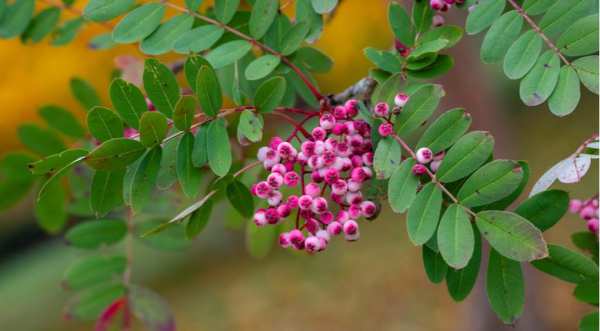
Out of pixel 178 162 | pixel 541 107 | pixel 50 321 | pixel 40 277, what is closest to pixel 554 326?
pixel 541 107

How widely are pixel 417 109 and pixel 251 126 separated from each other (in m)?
0.14

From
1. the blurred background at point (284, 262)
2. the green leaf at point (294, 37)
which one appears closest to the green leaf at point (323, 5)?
the green leaf at point (294, 37)

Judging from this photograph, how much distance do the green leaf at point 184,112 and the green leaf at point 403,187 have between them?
0.59ft

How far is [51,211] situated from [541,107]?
2.52 m

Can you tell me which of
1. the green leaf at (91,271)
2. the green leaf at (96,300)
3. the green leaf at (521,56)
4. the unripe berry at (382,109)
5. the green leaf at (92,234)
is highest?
the green leaf at (521,56)

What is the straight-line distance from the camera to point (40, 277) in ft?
8.16

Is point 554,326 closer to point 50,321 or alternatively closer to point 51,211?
point 51,211

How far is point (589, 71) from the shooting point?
1.69 feet

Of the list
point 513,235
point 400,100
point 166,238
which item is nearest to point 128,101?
point 400,100

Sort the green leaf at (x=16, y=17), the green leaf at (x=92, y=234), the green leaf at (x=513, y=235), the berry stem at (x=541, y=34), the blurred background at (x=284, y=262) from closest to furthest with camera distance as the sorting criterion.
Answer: the green leaf at (x=513, y=235)
the berry stem at (x=541, y=34)
the green leaf at (x=16, y=17)
the green leaf at (x=92, y=234)
the blurred background at (x=284, y=262)

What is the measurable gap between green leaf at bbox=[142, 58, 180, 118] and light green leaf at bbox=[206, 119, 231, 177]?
0.04 meters

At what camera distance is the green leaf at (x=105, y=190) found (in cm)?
51

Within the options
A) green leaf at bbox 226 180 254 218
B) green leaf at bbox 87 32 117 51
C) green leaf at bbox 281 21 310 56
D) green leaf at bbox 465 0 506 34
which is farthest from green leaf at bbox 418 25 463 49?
green leaf at bbox 87 32 117 51

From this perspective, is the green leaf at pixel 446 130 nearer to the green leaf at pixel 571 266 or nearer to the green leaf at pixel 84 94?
the green leaf at pixel 571 266
